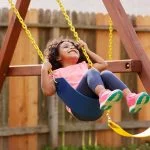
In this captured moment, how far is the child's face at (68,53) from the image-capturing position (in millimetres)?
5082

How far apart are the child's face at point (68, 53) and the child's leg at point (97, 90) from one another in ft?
1.40

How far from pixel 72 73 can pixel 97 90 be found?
1.79ft

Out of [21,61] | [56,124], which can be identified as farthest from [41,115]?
[21,61]

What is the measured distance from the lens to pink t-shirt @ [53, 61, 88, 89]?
497 centimetres

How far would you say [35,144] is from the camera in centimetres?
731

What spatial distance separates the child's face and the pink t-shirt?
0.21 ft

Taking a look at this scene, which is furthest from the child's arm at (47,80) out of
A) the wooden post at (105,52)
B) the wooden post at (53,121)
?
the wooden post at (105,52)

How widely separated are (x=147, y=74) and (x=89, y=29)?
139 inches

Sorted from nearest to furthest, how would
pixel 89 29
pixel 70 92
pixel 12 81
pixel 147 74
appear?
pixel 147 74, pixel 70 92, pixel 12 81, pixel 89 29

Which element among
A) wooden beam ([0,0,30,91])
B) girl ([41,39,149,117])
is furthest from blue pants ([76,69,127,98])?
wooden beam ([0,0,30,91])

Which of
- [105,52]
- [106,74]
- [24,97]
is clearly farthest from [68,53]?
[105,52]

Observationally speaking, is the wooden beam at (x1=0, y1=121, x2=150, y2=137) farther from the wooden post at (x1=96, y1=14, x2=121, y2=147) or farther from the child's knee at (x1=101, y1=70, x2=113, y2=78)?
the child's knee at (x1=101, y1=70, x2=113, y2=78)

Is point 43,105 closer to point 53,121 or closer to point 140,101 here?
Result: point 53,121

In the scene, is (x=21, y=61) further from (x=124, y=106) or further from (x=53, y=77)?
(x=53, y=77)
